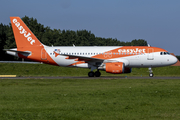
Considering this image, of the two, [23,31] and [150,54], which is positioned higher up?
[23,31]

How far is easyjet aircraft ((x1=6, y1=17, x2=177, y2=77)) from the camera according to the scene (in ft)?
114

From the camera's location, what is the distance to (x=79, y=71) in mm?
51281

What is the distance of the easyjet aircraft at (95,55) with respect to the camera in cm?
3481

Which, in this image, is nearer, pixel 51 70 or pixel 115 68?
pixel 115 68

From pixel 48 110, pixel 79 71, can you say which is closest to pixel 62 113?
pixel 48 110

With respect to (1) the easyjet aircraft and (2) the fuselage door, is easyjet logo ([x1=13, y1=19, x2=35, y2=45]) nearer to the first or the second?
(1) the easyjet aircraft

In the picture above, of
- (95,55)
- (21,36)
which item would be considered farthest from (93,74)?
(21,36)

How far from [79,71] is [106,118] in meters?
41.4

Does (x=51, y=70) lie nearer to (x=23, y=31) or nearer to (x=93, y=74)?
Answer: (x=23, y=31)

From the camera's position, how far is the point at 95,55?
35.9m

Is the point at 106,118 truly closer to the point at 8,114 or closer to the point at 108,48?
the point at 8,114

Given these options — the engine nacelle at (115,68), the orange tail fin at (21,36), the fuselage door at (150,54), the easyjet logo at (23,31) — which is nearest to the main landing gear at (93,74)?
the engine nacelle at (115,68)

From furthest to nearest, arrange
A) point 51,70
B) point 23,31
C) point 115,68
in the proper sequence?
1. point 51,70
2. point 23,31
3. point 115,68

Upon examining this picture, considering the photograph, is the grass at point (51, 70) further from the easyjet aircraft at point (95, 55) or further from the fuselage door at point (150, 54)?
the fuselage door at point (150, 54)
